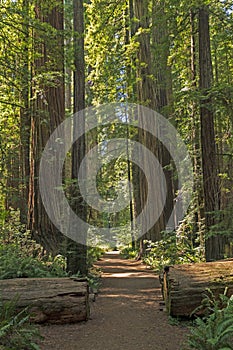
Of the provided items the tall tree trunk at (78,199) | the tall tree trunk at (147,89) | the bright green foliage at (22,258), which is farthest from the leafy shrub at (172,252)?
the bright green foliage at (22,258)

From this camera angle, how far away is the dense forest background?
9.41 metres

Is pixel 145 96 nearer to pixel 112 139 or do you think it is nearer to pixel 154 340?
pixel 112 139

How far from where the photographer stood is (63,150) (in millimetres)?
11359

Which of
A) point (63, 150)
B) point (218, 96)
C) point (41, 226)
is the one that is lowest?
point (41, 226)

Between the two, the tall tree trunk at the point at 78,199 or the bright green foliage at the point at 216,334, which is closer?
the bright green foliage at the point at 216,334

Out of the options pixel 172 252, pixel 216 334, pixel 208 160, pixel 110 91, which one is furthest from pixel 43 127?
pixel 216 334

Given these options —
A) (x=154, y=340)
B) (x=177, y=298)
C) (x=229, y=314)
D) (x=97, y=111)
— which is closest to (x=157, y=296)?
(x=177, y=298)

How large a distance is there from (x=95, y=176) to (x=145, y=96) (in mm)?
7244

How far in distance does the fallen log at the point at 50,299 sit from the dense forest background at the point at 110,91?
3.07 metres

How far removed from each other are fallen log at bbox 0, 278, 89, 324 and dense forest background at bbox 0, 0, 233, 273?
3065 millimetres

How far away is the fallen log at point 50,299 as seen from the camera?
5855 mm

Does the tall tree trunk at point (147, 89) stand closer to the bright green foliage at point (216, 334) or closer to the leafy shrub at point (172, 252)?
the leafy shrub at point (172, 252)

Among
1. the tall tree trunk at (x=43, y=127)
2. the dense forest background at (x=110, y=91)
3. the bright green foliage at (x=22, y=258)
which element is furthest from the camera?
the tall tree trunk at (x=43, y=127)

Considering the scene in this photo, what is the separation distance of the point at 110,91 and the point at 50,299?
12635 millimetres
